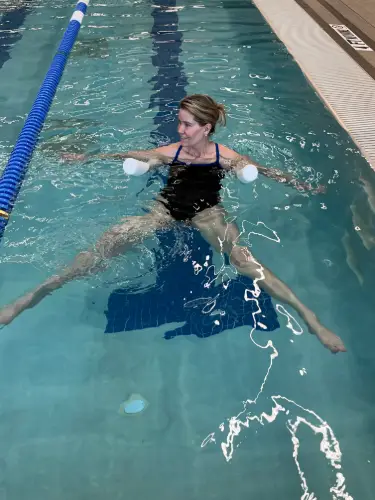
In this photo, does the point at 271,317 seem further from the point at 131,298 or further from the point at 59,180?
the point at 59,180

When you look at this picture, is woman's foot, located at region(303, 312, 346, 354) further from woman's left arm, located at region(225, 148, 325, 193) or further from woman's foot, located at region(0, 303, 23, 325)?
woman's foot, located at region(0, 303, 23, 325)

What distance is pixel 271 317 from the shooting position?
2455 mm

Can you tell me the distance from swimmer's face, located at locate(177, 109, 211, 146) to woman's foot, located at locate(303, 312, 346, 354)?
44.6 inches

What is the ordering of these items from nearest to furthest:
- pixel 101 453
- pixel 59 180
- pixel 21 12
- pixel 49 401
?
1. pixel 101 453
2. pixel 49 401
3. pixel 59 180
4. pixel 21 12

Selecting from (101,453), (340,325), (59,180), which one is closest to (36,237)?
(59,180)

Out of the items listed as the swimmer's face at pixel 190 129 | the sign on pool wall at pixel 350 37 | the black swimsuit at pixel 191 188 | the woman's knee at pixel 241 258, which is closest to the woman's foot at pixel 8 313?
the black swimsuit at pixel 191 188

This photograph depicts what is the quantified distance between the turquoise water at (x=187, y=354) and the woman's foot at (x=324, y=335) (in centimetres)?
Result: 4

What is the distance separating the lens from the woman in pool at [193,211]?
98.8 inches

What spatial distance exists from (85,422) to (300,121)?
2.94 meters

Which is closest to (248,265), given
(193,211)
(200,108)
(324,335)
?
(193,211)

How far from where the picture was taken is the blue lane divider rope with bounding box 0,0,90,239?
3.06 metres

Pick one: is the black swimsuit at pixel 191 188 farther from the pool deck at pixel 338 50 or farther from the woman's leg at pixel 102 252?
the pool deck at pixel 338 50

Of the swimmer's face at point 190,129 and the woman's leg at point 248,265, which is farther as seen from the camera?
the swimmer's face at point 190,129

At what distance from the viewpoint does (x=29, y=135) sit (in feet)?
12.1
